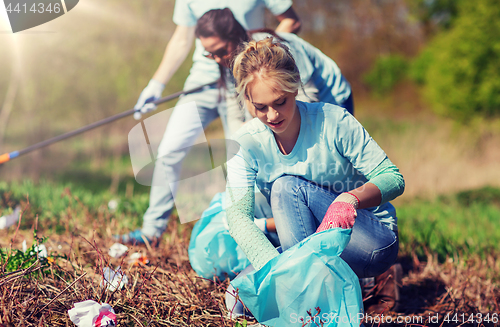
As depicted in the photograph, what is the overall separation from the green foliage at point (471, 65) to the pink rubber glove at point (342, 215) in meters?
5.80

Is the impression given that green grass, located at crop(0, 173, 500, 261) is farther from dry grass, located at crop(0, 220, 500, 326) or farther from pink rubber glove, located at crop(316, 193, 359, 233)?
pink rubber glove, located at crop(316, 193, 359, 233)

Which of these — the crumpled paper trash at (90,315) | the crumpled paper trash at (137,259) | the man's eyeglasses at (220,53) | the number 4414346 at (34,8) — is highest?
the number 4414346 at (34,8)

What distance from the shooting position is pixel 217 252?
1.79 meters

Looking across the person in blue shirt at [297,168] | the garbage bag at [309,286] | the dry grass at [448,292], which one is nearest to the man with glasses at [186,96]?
the person in blue shirt at [297,168]

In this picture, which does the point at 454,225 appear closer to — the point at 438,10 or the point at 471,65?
the point at 471,65

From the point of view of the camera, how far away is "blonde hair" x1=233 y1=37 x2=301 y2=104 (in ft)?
4.50

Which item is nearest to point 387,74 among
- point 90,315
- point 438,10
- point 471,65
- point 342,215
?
point 438,10

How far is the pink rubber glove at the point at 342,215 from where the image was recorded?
128cm

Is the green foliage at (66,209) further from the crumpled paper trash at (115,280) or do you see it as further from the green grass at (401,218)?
the crumpled paper trash at (115,280)

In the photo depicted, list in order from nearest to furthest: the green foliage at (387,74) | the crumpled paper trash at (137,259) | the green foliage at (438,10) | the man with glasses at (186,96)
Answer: the crumpled paper trash at (137,259) < the man with glasses at (186,96) < the green foliage at (438,10) < the green foliage at (387,74)

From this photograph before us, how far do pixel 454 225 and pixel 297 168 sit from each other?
2.44m

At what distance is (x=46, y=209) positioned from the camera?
2.85 metres

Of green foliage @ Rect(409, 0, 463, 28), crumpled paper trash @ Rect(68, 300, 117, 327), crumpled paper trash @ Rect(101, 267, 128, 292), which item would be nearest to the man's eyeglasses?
crumpled paper trash @ Rect(101, 267, 128, 292)

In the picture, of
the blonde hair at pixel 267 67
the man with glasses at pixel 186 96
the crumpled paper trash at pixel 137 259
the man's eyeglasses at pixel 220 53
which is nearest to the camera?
the blonde hair at pixel 267 67
